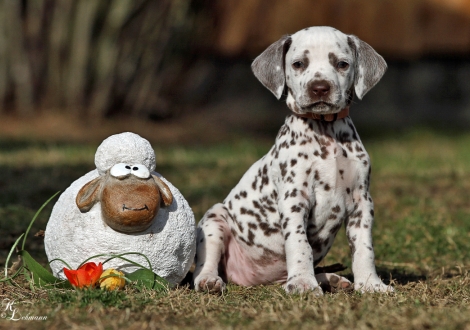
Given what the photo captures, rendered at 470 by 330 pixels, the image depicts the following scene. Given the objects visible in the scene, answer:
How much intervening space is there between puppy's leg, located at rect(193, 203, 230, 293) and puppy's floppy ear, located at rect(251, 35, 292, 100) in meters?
1.03

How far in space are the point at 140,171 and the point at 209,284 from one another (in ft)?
3.06

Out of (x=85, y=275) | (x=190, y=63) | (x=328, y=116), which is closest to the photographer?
(x=85, y=275)

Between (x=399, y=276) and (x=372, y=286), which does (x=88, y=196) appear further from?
(x=399, y=276)

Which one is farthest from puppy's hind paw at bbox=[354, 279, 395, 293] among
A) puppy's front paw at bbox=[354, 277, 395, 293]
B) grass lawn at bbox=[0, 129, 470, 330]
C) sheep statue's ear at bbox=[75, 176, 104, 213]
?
sheep statue's ear at bbox=[75, 176, 104, 213]

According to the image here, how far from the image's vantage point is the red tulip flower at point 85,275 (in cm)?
438

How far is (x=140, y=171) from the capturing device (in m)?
4.59

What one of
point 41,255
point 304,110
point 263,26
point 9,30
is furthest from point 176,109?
point 304,110

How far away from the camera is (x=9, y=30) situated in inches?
555

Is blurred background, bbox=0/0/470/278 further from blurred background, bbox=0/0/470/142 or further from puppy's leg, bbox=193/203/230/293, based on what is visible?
puppy's leg, bbox=193/203/230/293

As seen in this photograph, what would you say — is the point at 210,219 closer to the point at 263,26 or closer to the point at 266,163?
the point at 266,163

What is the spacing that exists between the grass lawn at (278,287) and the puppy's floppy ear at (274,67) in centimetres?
143

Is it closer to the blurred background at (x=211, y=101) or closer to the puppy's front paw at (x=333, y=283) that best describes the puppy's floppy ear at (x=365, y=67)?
the puppy's front paw at (x=333, y=283)

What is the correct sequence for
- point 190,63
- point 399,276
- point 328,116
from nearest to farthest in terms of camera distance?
point 328,116
point 399,276
point 190,63

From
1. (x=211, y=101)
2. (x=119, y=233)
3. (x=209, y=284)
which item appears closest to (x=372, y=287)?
A: (x=209, y=284)
